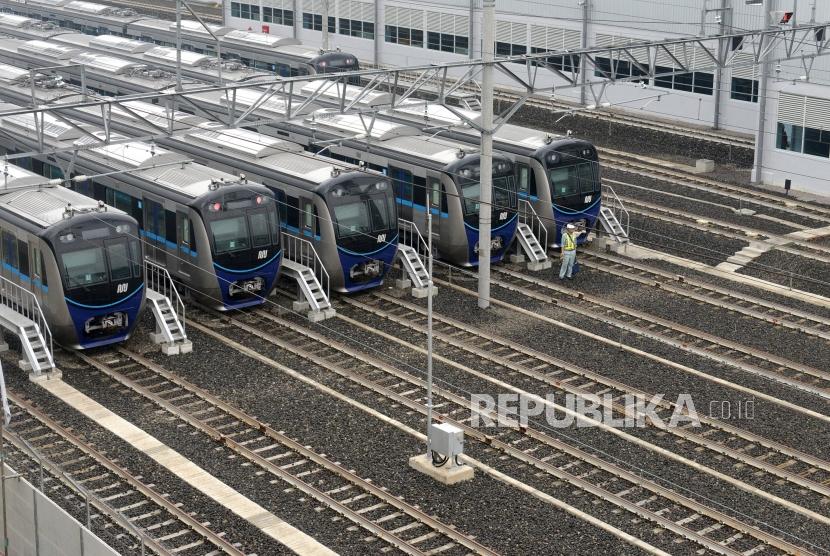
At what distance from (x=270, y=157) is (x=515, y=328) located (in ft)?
22.5

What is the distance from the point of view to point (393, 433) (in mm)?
21281

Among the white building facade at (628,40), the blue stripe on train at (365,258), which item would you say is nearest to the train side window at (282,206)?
the blue stripe on train at (365,258)

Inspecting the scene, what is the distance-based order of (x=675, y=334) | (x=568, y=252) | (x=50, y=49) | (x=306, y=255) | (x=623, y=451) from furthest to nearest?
(x=50, y=49) < (x=568, y=252) < (x=306, y=255) < (x=675, y=334) < (x=623, y=451)

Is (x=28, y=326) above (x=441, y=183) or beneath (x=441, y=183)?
beneath

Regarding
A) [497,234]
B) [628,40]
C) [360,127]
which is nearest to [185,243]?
[497,234]

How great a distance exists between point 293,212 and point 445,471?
31.7 ft

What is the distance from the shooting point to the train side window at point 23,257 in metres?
24.1

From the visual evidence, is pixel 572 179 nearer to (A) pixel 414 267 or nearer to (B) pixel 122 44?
(A) pixel 414 267

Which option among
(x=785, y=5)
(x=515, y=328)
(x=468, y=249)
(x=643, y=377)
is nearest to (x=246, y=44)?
(x=785, y=5)

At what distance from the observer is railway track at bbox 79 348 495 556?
17969 millimetres

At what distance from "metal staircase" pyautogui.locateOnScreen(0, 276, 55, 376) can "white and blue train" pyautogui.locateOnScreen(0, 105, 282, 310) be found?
92.9 inches

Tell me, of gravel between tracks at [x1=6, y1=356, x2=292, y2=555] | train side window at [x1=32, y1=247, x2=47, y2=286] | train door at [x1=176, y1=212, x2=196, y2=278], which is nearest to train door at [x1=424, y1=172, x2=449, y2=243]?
train door at [x1=176, y1=212, x2=196, y2=278]

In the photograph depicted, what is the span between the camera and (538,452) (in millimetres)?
20688

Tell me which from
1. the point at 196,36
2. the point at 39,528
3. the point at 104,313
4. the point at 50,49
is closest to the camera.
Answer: the point at 39,528
